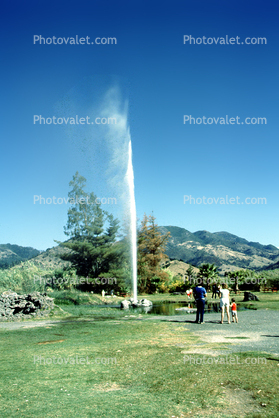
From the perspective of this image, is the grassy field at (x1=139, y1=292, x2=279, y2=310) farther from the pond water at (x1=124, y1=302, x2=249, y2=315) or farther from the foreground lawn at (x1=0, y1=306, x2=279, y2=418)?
the foreground lawn at (x1=0, y1=306, x2=279, y2=418)

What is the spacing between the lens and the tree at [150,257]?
54.0 metres

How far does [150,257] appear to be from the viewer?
6025 cm

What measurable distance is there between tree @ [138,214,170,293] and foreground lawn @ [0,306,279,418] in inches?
1738

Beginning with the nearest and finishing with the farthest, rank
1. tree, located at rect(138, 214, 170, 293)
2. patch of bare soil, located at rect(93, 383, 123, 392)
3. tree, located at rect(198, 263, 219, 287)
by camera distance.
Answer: patch of bare soil, located at rect(93, 383, 123, 392) < tree, located at rect(198, 263, 219, 287) < tree, located at rect(138, 214, 170, 293)

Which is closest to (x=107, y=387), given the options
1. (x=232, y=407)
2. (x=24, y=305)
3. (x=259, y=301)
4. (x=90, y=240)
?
(x=232, y=407)

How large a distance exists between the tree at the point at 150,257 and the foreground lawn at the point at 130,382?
44.2 metres

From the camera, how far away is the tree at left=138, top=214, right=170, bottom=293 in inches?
2125

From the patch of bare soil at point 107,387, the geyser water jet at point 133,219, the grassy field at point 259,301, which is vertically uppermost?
the geyser water jet at point 133,219

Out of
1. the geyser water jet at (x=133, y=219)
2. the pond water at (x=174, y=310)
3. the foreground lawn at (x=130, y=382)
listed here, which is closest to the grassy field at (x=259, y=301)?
the pond water at (x=174, y=310)

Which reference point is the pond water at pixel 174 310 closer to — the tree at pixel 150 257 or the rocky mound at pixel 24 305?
the rocky mound at pixel 24 305

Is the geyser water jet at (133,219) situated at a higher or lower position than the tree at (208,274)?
higher

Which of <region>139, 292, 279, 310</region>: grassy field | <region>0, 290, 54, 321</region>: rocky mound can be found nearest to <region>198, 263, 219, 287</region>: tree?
<region>139, 292, 279, 310</region>: grassy field

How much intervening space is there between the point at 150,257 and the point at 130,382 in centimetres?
5431

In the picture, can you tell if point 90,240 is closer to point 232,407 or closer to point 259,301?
point 259,301
